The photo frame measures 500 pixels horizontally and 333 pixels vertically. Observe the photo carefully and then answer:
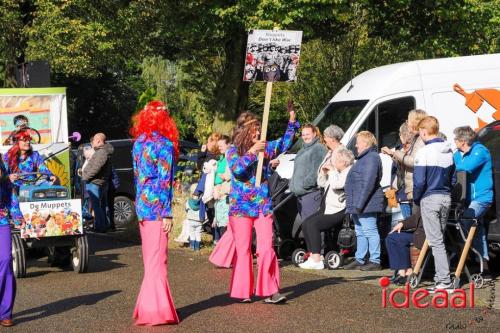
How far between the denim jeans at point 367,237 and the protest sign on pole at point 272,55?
7.40ft

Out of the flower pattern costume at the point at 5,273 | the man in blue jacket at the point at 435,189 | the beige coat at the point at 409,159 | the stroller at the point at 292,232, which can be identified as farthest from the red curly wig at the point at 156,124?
the stroller at the point at 292,232

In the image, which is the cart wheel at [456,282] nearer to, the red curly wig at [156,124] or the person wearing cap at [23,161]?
the red curly wig at [156,124]

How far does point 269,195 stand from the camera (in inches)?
397

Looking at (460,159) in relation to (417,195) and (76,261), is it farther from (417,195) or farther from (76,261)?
(76,261)

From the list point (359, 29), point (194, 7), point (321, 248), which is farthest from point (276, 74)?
point (359, 29)

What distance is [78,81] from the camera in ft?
192

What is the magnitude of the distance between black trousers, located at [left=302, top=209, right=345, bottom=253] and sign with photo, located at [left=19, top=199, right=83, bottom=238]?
9.62 feet

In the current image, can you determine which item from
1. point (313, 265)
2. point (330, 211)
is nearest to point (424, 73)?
point (330, 211)

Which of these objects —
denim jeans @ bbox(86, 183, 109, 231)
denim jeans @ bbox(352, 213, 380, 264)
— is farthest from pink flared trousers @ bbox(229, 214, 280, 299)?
denim jeans @ bbox(86, 183, 109, 231)

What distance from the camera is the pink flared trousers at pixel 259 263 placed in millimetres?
9766

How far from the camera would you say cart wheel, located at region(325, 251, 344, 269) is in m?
12.9

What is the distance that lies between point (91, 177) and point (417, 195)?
9.77 metres

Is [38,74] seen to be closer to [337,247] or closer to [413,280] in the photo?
[337,247]

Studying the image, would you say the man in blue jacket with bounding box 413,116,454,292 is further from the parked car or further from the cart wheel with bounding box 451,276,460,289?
the parked car
